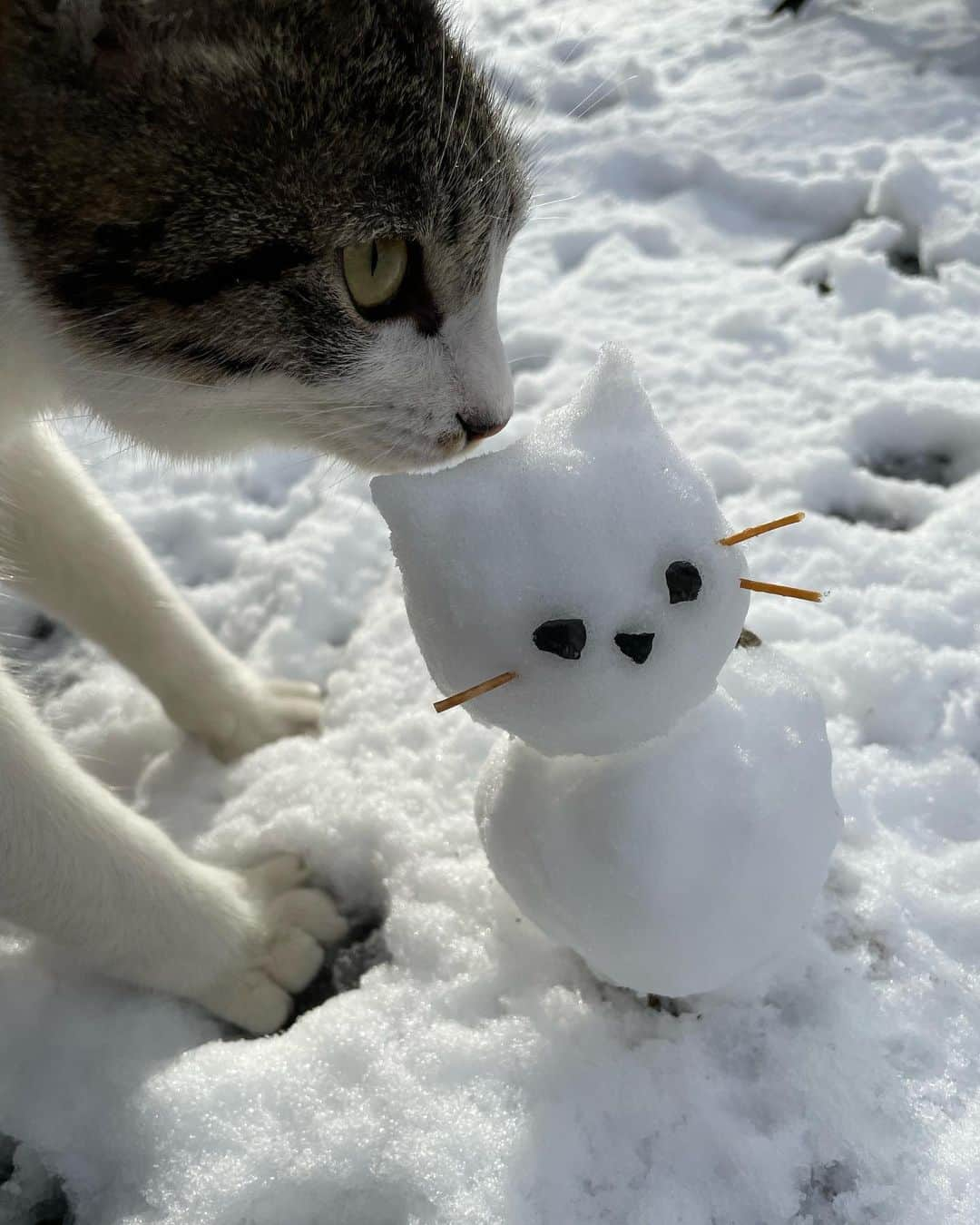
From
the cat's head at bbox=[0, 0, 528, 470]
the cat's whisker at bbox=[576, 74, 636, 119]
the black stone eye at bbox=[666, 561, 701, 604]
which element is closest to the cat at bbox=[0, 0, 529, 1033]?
the cat's head at bbox=[0, 0, 528, 470]

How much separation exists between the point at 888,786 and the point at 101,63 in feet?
3.87

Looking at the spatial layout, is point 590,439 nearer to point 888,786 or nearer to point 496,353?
point 496,353

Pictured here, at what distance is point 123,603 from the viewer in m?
1.36

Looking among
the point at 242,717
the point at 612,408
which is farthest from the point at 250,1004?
the point at 612,408

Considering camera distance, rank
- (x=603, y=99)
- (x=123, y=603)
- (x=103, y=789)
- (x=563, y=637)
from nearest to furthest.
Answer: (x=563, y=637)
(x=103, y=789)
(x=123, y=603)
(x=603, y=99)

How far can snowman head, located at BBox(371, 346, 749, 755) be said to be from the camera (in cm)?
69

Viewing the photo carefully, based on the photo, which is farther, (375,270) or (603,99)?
(603,99)

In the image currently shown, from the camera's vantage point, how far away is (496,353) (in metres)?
0.98

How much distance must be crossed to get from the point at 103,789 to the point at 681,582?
2.50 feet

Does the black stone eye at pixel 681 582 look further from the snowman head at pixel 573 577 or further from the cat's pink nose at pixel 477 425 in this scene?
the cat's pink nose at pixel 477 425

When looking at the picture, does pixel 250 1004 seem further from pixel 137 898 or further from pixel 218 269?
pixel 218 269

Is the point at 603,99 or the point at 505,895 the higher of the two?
the point at 603,99

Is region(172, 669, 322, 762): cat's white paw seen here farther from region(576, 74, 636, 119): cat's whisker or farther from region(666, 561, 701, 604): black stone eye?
region(576, 74, 636, 119): cat's whisker

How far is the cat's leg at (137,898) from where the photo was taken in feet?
3.10
